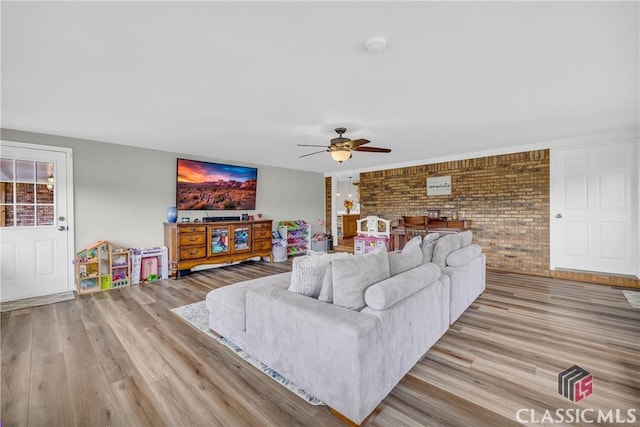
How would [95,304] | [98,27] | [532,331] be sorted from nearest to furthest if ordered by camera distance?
1. [98,27]
2. [532,331]
3. [95,304]

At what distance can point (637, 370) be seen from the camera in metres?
2.05

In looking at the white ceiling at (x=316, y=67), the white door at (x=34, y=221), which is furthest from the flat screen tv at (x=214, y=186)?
the white door at (x=34, y=221)

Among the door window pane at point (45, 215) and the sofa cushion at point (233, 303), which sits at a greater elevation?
the door window pane at point (45, 215)

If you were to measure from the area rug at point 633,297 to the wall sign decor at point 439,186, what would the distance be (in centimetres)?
297

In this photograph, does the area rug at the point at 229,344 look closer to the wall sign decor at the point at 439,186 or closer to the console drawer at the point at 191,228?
the console drawer at the point at 191,228

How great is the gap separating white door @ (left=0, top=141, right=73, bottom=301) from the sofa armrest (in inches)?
151

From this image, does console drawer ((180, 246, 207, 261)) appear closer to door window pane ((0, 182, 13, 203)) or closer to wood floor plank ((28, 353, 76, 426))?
door window pane ((0, 182, 13, 203))

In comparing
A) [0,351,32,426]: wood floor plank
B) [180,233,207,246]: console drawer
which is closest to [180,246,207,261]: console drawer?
[180,233,207,246]: console drawer

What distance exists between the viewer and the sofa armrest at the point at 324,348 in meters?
1.51

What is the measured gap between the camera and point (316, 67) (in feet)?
7.09

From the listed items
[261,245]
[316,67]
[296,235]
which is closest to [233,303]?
[316,67]

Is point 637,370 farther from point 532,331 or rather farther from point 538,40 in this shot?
point 538,40

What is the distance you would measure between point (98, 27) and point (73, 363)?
8.08 ft

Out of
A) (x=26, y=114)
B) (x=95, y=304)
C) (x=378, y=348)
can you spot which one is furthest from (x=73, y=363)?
(x=26, y=114)
